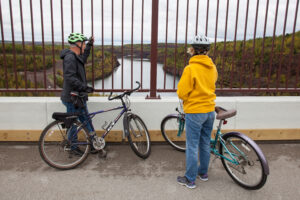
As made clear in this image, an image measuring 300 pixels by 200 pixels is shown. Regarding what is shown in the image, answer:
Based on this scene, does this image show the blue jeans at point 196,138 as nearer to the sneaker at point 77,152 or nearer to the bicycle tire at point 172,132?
the bicycle tire at point 172,132

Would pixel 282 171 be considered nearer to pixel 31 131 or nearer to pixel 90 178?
pixel 90 178

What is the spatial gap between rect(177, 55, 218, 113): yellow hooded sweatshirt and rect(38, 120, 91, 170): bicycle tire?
1705mm

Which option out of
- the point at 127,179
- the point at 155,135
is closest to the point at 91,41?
the point at 155,135

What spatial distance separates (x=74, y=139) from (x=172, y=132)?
Result: 66.5 inches

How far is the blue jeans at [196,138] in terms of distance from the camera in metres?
3.12

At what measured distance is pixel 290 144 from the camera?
4734 mm

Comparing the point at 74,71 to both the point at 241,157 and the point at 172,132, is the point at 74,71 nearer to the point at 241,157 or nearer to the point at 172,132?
the point at 172,132

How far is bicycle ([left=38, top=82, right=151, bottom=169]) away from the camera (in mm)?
3719

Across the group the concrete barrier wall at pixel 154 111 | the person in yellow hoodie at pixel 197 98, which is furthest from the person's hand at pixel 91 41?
the person in yellow hoodie at pixel 197 98

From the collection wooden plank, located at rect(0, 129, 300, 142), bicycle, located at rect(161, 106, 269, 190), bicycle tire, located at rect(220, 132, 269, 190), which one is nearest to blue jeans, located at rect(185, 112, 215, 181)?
bicycle, located at rect(161, 106, 269, 190)

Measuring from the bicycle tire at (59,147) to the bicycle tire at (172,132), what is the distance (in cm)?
133

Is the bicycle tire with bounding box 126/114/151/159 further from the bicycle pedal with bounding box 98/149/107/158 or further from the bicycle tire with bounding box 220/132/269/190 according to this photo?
the bicycle tire with bounding box 220/132/269/190

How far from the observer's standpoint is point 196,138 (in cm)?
321

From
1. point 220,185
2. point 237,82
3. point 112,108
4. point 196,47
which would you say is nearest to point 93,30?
point 112,108
